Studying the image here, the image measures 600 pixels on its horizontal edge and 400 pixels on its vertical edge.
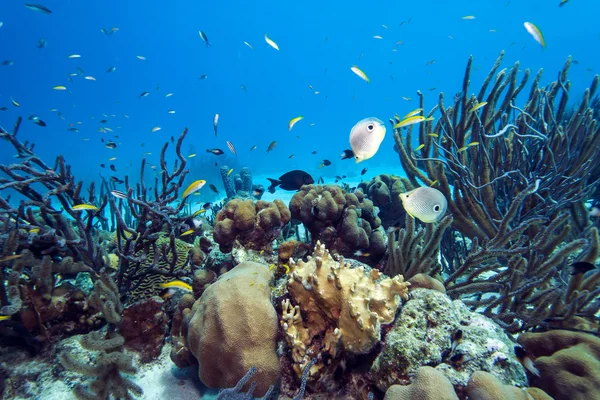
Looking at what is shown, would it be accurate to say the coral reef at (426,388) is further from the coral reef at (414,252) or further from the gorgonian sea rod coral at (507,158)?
the gorgonian sea rod coral at (507,158)

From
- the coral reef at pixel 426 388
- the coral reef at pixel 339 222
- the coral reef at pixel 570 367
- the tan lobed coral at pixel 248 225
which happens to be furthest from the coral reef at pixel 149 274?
the coral reef at pixel 570 367

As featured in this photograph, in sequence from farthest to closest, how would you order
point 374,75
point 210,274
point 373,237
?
point 374,75 < point 373,237 < point 210,274

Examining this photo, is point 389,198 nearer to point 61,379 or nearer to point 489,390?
point 489,390

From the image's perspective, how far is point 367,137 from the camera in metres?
2.71

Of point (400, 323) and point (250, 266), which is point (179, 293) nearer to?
point (250, 266)

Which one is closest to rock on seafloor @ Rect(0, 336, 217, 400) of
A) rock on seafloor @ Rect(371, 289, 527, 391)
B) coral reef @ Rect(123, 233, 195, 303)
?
coral reef @ Rect(123, 233, 195, 303)

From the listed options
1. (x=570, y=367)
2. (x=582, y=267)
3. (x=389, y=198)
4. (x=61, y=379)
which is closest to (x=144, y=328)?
(x=61, y=379)

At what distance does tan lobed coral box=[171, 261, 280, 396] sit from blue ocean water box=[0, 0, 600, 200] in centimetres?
7323

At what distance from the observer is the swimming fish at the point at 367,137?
2.71 meters

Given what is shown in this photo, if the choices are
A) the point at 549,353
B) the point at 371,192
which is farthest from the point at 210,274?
the point at 371,192

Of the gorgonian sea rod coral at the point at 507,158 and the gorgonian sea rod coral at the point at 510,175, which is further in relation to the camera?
the gorgonian sea rod coral at the point at 507,158

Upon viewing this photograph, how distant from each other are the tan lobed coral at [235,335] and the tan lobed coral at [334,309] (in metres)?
0.28

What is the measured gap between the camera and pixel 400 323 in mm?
2195

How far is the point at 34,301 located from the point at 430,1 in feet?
413
